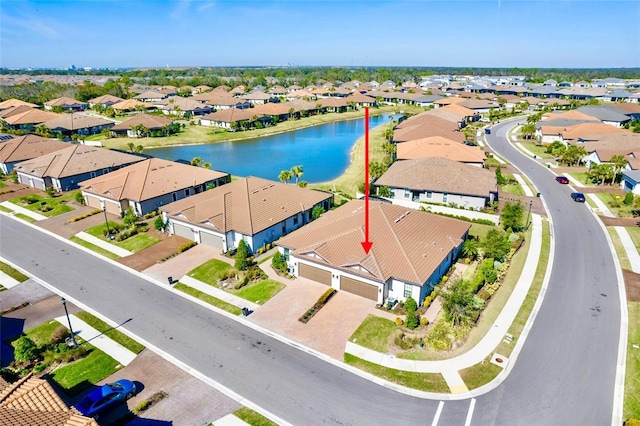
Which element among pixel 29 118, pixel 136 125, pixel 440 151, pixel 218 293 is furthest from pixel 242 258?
pixel 29 118

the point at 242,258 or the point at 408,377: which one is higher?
the point at 242,258

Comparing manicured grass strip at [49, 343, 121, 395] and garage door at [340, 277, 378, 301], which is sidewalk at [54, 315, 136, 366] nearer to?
manicured grass strip at [49, 343, 121, 395]

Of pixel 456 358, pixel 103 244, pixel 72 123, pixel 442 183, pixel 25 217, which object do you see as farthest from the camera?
pixel 72 123

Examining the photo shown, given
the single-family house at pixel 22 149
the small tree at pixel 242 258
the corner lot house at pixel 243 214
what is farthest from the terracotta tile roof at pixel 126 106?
the small tree at pixel 242 258

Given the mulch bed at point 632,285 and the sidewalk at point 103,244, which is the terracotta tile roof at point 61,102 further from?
the mulch bed at point 632,285

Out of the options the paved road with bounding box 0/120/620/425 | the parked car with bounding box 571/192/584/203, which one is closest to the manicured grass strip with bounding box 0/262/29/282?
the paved road with bounding box 0/120/620/425

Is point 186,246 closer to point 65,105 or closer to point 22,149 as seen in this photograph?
point 22,149

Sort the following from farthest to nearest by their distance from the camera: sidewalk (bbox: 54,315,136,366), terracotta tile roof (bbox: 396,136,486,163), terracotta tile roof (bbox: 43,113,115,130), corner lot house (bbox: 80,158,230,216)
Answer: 1. terracotta tile roof (bbox: 43,113,115,130)
2. terracotta tile roof (bbox: 396,136,486,163)
3. corner lot house (bbox: 80,158,230,216)
4. sidewalk (bbox: 54,315,136,366)
